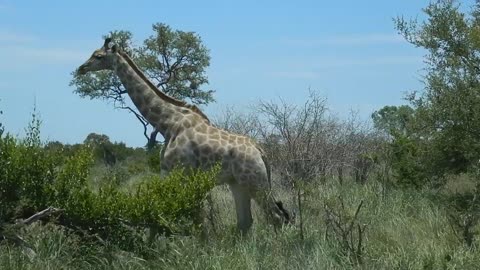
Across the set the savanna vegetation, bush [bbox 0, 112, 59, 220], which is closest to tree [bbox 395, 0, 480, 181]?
the savanna vegetation

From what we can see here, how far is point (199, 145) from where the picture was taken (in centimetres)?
1108

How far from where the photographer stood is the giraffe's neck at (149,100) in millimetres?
11539

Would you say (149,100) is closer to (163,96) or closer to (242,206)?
(163,96)

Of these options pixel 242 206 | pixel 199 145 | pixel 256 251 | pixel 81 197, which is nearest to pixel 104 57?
pixel 199 145

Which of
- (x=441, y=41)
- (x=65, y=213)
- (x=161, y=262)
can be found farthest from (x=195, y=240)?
(x=441, y=41)

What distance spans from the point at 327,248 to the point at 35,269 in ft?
9.77

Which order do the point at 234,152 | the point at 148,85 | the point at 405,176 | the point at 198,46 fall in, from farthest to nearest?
1. the point at 198,46
2. the point at 405,176
3. the point at 148,85
4. the point at 234,152

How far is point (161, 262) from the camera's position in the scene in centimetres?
901

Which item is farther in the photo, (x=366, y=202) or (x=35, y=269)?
(x=366, y=202)

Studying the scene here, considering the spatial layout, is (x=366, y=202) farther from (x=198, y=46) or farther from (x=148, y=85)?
(x=198, y=46)

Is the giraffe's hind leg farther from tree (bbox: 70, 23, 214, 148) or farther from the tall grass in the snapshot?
tree (bbox: 70, 23, 214, 148)

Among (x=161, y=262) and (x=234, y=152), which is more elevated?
(x=234, y=152)

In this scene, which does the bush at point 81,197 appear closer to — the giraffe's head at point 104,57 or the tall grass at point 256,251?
the tall grass at point 256,251

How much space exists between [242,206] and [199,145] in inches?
36.5
